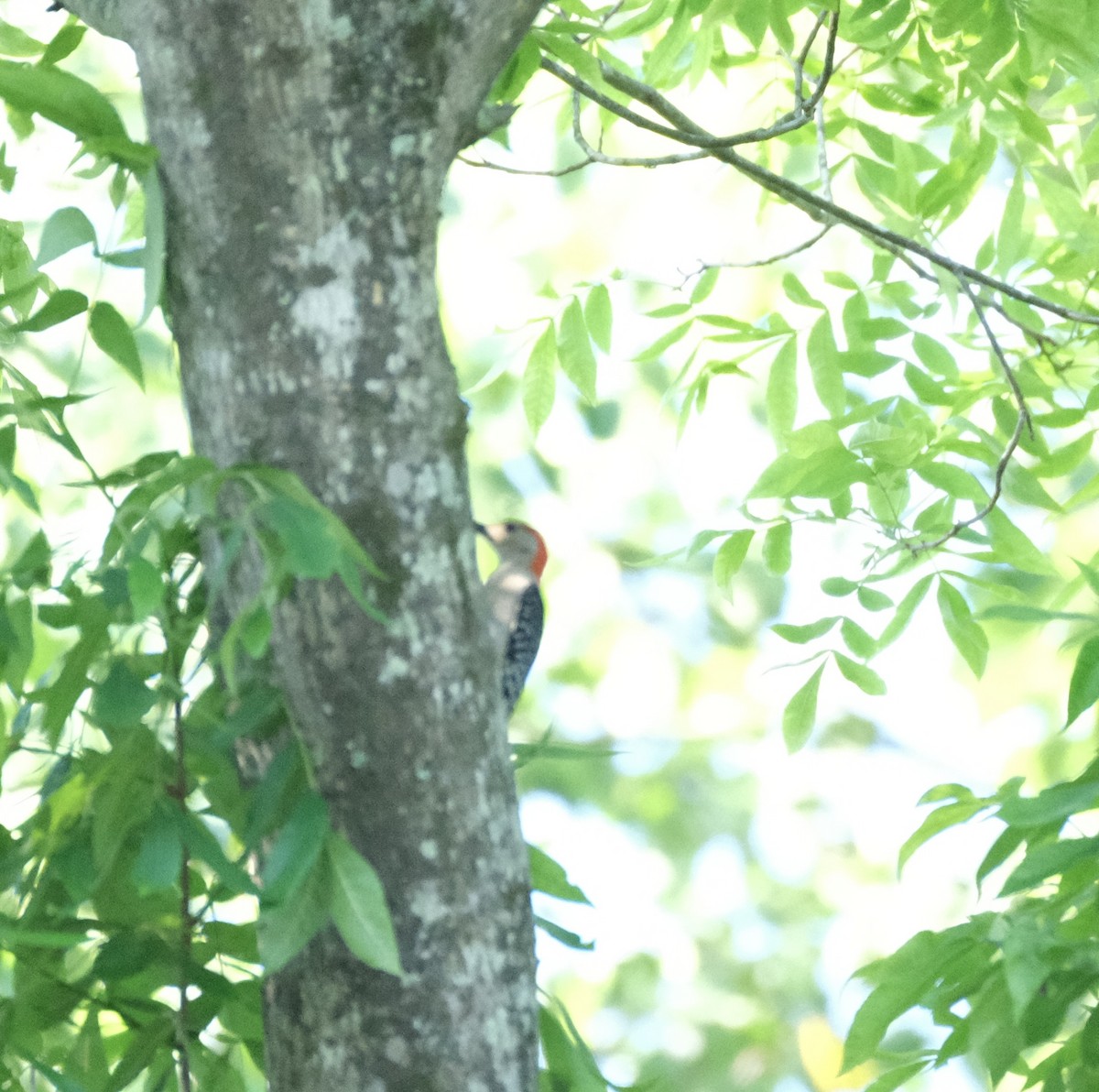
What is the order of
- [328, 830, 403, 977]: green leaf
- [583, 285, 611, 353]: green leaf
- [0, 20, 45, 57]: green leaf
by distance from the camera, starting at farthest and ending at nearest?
[583, 285, 611, 353]: green leaf
[0, 20, 45, 57]: green leaf
[328, 830, 403, 977]: green leaf

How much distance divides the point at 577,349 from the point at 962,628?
897 millimetres

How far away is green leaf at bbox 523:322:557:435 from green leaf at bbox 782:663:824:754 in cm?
73

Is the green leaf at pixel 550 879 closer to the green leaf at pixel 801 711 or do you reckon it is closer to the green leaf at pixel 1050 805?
the green leaf at pixel 1050 805

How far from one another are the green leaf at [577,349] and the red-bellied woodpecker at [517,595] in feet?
3.47

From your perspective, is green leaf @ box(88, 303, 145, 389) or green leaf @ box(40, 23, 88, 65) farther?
green leaf @ box(40, 23, 88, 65)

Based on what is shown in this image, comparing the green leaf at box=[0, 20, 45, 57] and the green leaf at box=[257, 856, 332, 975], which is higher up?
the green leaf at box=[0, 20, 45, 57]

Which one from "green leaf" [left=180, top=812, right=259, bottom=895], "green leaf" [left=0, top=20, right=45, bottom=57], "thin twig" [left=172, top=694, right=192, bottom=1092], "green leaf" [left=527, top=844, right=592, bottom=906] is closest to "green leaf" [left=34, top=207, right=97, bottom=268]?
"thin twig" [left=172, top=694, right=192, bottom=1092]

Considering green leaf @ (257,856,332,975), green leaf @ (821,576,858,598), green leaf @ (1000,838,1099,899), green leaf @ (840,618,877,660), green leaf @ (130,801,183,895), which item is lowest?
green leaf @ (257,856,332,975)

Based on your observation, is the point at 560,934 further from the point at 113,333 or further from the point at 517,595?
the point at 517,595

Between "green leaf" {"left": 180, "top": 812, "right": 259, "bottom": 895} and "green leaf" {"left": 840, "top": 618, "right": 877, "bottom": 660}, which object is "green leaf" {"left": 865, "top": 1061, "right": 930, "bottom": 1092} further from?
"green leaf" {"left": 180, "top": 812, "right": 259, "bottom": 895}

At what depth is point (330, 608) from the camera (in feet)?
5.22

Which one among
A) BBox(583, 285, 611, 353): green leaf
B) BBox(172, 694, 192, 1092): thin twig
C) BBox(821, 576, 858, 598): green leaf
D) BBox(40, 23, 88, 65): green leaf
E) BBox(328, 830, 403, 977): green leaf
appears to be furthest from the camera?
BBox(583, 285, 611, 353): green leaf

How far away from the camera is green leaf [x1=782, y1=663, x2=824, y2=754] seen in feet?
8.20

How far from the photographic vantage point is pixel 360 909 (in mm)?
1456
